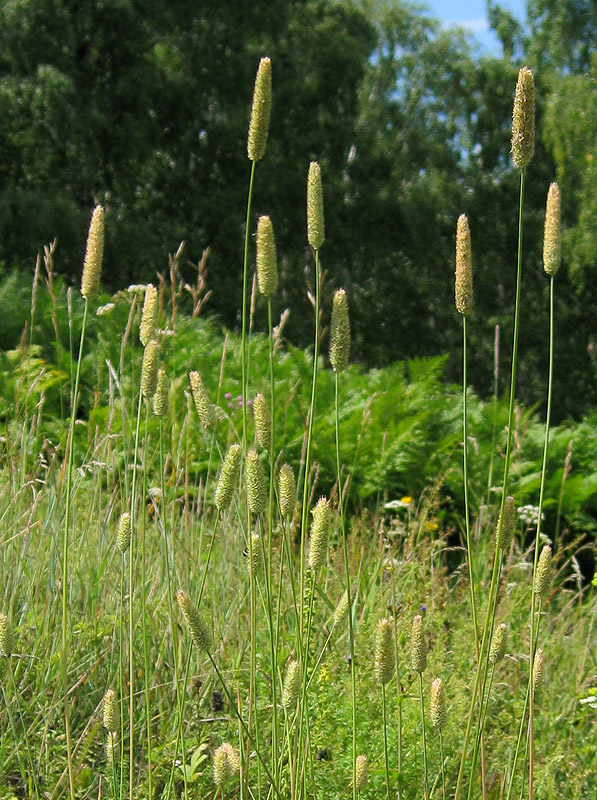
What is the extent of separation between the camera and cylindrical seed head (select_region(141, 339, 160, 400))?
1492 mm

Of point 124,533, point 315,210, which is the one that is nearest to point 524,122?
point 315,210

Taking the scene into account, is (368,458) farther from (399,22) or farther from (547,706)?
(399,22)

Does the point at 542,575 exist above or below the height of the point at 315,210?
below

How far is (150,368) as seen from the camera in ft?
4.96

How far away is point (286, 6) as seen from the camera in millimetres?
19391

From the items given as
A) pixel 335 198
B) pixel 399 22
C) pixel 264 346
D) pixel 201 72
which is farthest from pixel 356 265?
pixel 264 346

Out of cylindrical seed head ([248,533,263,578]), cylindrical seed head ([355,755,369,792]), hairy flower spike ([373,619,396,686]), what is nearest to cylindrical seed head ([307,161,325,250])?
cylindrical seed head ([248,533,263,578])

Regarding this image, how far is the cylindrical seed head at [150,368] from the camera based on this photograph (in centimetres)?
149

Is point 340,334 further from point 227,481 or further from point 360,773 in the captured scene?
point 360,773

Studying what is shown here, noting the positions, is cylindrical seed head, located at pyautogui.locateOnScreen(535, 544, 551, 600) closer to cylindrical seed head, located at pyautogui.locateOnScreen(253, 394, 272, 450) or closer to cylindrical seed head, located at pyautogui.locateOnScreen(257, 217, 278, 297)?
cylindrical seed head, located at pyautogui.locateOnScreen(253, 394, 272, 450)

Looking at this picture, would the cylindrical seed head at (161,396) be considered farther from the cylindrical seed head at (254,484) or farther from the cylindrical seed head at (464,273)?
the cylindrical seed head at (464,273)

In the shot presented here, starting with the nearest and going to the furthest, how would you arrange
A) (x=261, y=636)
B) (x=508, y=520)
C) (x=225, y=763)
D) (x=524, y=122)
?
(x=524, y=122) → (x=225, y=763) → (x=508, y=520) → (x=261, y=636)

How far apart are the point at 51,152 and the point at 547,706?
15853mm

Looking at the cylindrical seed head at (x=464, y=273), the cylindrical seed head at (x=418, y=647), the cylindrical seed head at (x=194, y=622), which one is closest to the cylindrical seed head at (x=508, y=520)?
the cylindrical seed head at (x=418, y=647)
